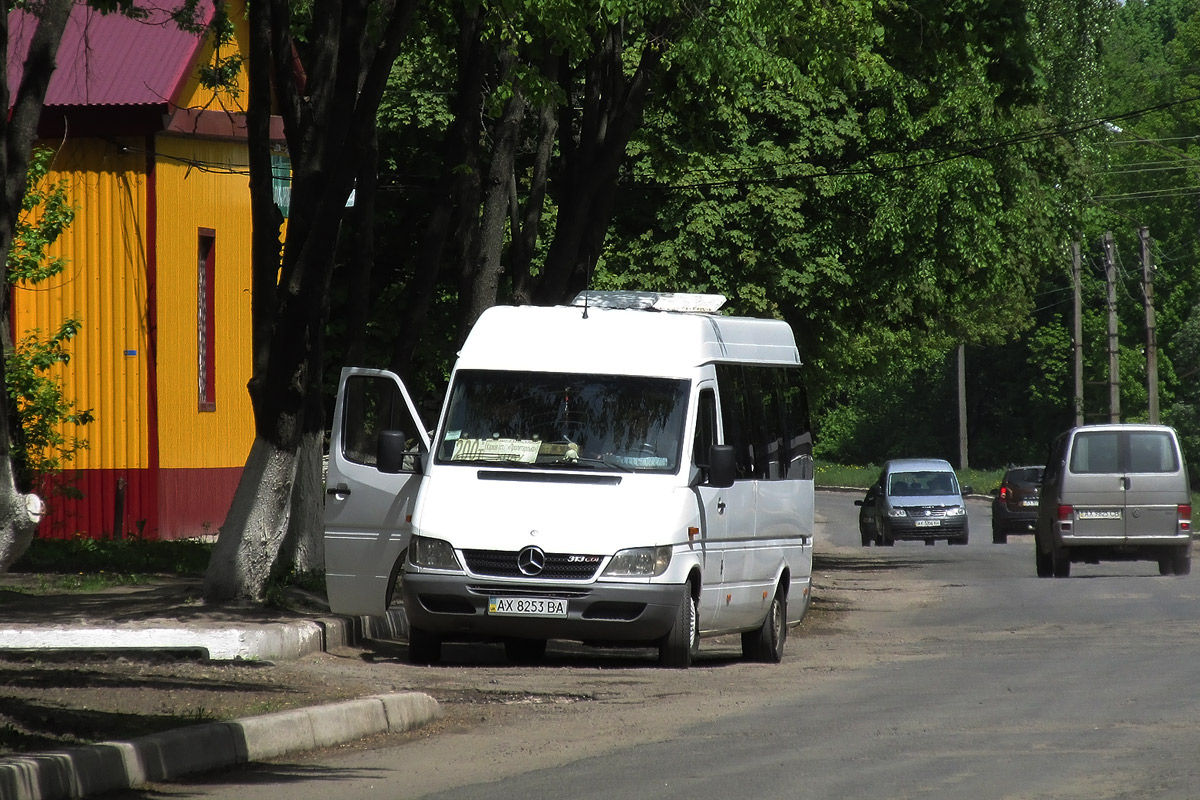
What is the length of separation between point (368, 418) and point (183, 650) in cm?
302

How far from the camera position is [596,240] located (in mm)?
20859

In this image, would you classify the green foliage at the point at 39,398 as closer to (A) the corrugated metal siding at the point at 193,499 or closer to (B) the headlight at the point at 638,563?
(A) the corrugated metal siding at the point at 193,499

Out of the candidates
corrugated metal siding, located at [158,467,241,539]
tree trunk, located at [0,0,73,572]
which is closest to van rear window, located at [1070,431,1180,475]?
corrugated metal siding, located at [158,467,241,539]

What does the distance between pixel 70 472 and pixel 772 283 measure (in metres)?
10.6

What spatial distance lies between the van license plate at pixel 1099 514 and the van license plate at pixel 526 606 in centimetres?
1284

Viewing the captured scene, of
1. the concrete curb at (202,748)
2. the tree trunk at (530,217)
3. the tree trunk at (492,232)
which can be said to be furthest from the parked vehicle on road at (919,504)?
the concrete curb at (202,748)

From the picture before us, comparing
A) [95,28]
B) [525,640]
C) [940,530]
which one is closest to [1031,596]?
[525,640]

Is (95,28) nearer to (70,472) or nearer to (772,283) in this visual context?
(70,472)

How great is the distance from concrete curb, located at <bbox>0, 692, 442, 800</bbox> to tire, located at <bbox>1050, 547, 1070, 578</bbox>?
1538 centimetres

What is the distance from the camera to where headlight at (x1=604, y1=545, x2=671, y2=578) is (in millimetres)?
12789

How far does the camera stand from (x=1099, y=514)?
23.9 metres

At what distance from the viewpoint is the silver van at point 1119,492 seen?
78.5 feet

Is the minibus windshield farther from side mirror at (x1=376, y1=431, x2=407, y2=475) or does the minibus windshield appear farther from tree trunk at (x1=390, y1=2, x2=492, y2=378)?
tree trunk at (x1=390, y1=2, x2=492, y2=378)

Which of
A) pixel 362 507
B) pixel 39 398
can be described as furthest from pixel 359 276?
pixel 362 507
